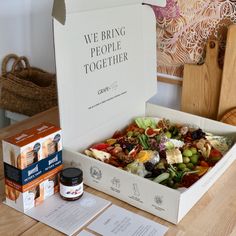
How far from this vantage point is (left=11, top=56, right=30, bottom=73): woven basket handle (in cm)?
164

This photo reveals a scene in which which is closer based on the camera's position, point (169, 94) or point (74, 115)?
point (74, 115)

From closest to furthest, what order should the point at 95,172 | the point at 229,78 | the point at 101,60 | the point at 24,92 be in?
1. the point at 95,172
2. the point at 101,60
3. the point at 229,78
4. the point at 24,92

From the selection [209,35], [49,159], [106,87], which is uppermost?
[209,35]

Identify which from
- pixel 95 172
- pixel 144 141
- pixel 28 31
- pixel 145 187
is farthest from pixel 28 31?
pixel 145 187

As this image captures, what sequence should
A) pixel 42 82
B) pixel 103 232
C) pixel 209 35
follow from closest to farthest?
1. pixel 103 232
2. pixel 209 35
3. pixel 42 82

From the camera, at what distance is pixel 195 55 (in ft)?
3.90

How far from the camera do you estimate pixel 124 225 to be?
0.75 metres

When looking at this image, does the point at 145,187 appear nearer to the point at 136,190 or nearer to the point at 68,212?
the point at 136,190

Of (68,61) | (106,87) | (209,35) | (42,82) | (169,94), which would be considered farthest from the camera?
(42,82)

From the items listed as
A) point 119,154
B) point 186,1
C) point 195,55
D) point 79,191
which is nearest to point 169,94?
point 195,55

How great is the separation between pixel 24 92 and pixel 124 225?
2.95 ft

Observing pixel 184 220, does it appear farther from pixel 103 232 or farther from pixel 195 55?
pixel 195 55

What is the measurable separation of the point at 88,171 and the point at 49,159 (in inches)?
3.9

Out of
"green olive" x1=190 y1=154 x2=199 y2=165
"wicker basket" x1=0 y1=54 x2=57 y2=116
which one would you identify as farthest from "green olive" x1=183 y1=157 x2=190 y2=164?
"wicker basket" x1=0 y1=54 x2=57 y2=116
